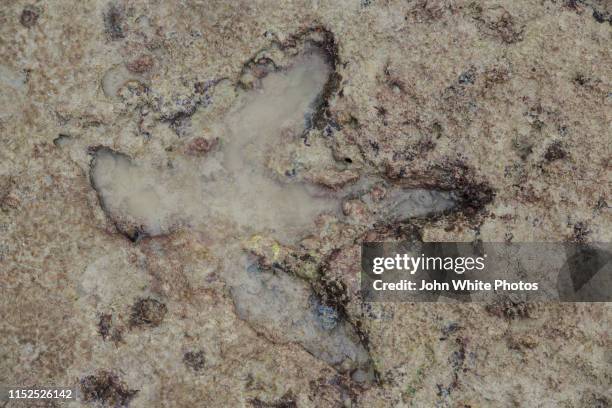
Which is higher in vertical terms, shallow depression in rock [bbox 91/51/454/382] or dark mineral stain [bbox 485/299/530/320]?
shallow depression in rock [bbox 91/51/454/382]

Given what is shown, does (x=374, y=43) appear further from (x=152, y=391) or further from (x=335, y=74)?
(x=152, y=391)

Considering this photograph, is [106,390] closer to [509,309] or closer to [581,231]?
[509,309]

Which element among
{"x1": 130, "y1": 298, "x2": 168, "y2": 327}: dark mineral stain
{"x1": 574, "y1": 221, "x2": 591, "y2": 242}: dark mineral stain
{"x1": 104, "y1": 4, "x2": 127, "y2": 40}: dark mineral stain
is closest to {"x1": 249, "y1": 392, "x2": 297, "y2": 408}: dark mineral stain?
{"x1": 130, "y1": 298, "x2": 168, "y2": 327}: dark mineral stain

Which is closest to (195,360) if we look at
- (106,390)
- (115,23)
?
(106,390)

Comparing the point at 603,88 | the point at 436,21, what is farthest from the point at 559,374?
the point at 436,21

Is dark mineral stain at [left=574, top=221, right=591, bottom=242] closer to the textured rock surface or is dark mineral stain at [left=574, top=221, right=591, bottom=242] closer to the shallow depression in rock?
the textured rock surface
